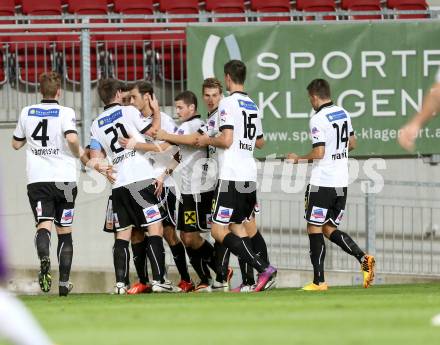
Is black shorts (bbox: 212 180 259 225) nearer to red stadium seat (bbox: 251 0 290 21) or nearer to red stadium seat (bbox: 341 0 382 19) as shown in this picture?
red stadium seat (bbox: 251 0 290 21)

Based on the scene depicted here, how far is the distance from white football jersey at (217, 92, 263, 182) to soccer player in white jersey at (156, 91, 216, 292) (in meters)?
0.68

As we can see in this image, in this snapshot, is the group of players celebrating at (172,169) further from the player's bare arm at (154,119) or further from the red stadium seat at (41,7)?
the red stadium seat at (41,7)

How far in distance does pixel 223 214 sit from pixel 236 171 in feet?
1.49

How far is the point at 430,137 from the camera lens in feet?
53.1

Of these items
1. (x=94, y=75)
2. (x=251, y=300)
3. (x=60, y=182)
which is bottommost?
(x=251, y=300)

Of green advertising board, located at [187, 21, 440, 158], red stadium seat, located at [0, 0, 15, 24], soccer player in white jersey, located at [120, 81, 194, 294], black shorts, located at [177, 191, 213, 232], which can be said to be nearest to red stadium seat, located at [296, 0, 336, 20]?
green advertising board, located at [187, 21, 440, 158]

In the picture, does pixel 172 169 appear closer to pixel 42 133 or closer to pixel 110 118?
pixel 110 118

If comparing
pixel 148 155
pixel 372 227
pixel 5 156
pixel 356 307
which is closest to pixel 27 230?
pixel 5 156

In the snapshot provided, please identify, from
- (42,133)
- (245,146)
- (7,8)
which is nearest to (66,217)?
(42,133)

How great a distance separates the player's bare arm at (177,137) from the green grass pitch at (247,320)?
80.1 inches

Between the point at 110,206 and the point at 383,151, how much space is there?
449cm

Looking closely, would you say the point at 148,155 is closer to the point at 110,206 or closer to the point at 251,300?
the point at 110,206

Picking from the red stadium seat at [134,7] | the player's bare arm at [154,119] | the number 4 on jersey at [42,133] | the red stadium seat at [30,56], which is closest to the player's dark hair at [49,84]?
the number 4 on jersey at [42,133]

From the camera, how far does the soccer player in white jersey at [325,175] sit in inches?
483
